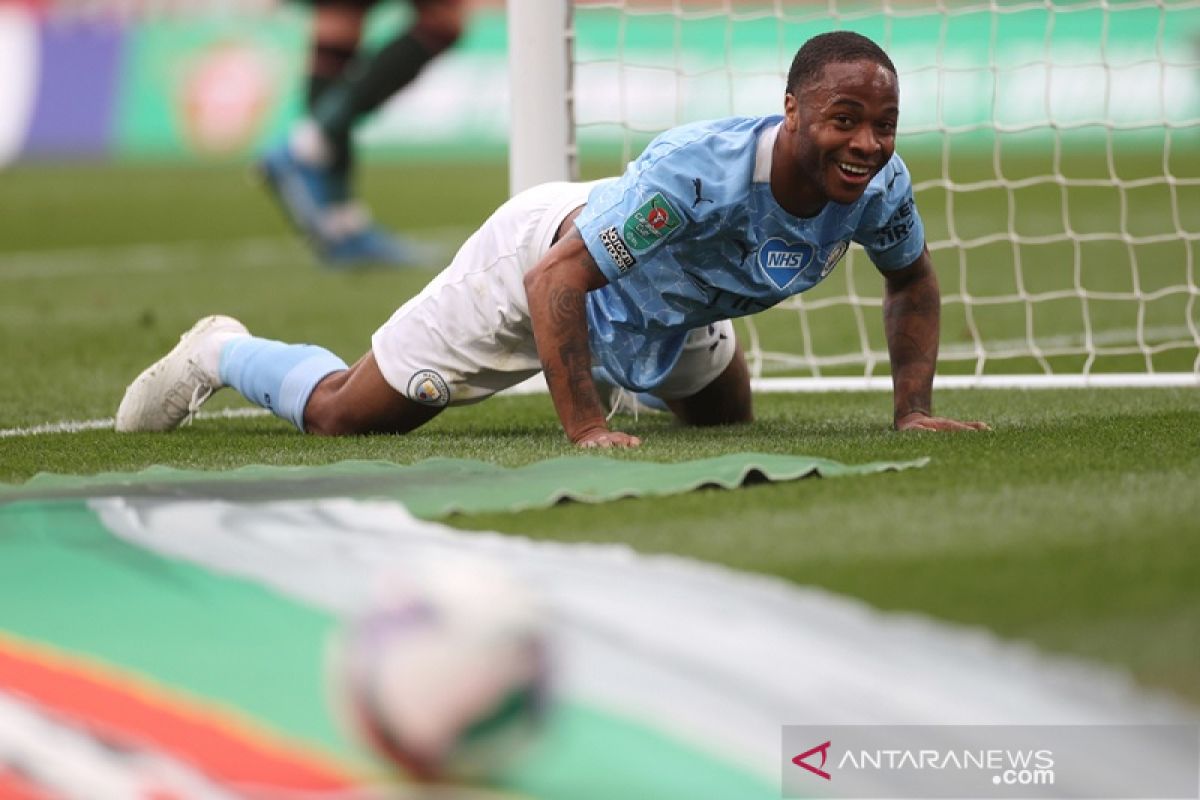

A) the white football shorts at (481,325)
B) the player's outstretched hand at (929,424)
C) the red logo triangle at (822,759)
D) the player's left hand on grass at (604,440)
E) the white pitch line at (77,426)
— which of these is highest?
the white football shorts at (481,325)

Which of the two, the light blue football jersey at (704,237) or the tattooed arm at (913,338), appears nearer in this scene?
the light blue football jersey at (704,237)

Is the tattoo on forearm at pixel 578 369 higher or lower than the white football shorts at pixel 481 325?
lower

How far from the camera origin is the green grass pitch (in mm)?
2244

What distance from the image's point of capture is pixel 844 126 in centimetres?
331

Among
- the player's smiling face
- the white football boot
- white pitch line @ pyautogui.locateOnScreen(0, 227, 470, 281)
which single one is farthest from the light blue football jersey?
white pitch line @ pyautogui.locateOnScreen(0, 227, 470, 281)

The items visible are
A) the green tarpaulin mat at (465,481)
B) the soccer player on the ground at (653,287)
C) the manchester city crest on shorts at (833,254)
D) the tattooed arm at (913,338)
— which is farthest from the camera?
the tattooed arm at (913,338)

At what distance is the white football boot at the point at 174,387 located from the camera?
4.21m

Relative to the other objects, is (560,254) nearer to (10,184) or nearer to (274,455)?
(274,455)

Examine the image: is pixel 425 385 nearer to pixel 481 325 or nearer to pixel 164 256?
pixel 481 325

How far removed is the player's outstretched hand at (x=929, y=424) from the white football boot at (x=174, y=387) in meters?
1.56

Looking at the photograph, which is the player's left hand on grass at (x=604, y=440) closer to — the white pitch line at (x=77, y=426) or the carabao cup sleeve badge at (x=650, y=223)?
the carabao cup sleeve badge at (x=650, y=223)

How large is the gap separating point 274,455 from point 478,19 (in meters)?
14.9

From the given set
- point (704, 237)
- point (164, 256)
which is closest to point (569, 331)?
point (704, 237)

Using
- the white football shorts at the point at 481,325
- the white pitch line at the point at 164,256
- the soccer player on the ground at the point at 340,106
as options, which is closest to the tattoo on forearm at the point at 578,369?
the white football shorts at the point at 481,325
